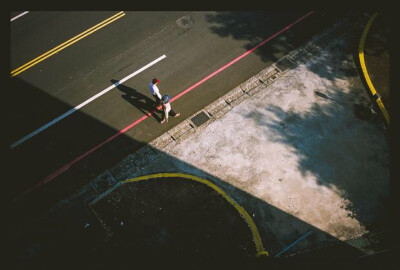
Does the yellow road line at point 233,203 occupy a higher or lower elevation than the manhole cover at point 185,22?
lower

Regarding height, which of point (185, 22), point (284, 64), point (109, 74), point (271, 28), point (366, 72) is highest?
point (185, 22)

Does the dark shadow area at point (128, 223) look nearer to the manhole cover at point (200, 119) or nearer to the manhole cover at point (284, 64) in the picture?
the manhole cover at point (200, 119)

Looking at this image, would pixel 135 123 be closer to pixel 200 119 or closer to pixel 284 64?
pixel 200 119

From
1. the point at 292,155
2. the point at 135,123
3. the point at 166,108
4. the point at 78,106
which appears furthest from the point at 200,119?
the point at 78,106

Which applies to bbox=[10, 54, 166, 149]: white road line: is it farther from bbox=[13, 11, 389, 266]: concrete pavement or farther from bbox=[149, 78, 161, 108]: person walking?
bbox=[13, 11, 389, 266]: concrete pavement

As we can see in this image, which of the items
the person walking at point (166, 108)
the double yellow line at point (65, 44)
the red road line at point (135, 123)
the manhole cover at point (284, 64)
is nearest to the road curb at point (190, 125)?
the manhole cover at point (284, 64)

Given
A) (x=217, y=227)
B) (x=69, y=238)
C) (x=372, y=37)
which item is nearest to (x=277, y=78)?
(x=372, y=37)

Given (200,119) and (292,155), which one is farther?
(200,119)
